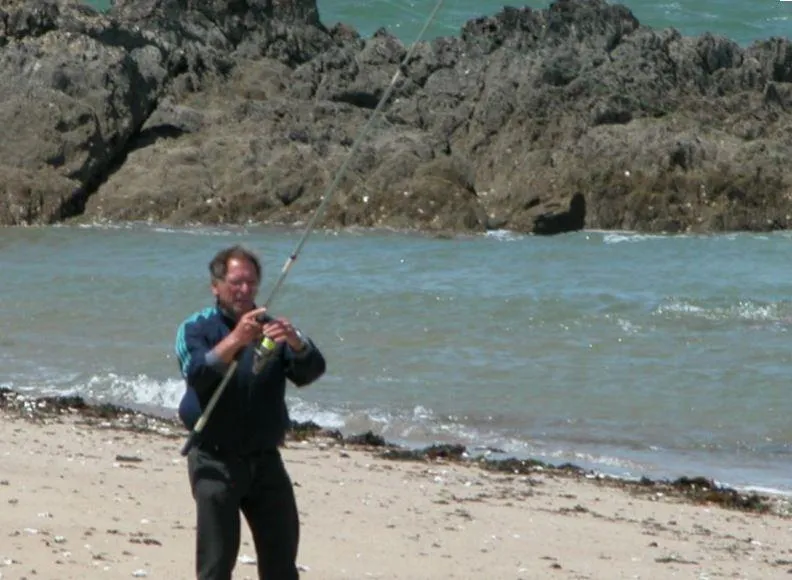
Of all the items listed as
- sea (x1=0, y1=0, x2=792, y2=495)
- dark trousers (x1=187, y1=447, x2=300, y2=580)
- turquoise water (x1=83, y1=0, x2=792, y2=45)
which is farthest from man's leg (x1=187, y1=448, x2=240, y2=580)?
turquoise water (x1=83, y1=0, x2=792, y2=45)

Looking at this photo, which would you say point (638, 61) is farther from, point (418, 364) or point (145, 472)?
point (145, 472)

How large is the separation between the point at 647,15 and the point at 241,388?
45.1m

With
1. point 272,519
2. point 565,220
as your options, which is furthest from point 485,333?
point 272,519

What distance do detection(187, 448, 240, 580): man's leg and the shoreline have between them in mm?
4389

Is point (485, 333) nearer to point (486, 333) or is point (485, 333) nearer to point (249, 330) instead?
point (486, 333)

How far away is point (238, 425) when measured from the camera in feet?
16.0

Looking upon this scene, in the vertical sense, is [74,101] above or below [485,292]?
above

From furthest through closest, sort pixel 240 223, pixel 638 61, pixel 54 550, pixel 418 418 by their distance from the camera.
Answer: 1. pixel 638 61
2. pixel 240 223
3. pixel 418 418
4. pixel 54 550

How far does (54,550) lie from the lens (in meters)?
6.36

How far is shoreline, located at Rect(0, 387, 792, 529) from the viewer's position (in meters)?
8.98

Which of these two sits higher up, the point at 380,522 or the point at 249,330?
the point at 249,330

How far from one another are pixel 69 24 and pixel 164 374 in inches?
571

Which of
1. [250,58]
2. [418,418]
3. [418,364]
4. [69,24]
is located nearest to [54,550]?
[418,418]

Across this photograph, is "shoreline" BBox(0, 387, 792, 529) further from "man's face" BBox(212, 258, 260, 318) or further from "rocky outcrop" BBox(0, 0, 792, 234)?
"rocky outcrop" BBox(0, 0, 792, 234)
